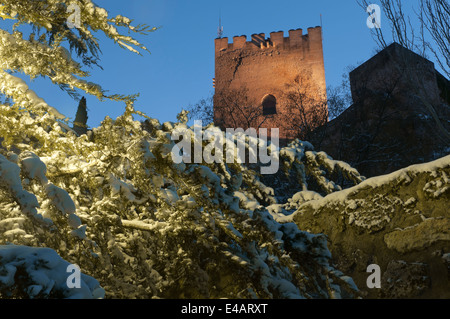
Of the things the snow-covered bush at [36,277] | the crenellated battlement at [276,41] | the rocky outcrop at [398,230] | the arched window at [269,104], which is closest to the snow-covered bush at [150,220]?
the snow-covered bush at [36,277]

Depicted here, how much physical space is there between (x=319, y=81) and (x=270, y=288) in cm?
2134

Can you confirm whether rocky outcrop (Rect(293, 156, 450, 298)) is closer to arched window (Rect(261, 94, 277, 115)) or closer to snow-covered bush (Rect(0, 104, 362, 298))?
snow-covered bush (Rect(0, 104, 362, 298))

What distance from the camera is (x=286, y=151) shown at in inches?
111

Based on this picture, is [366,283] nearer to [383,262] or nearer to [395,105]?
[383,262]

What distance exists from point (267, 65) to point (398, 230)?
21077 mm

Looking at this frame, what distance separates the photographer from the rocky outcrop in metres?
2.53

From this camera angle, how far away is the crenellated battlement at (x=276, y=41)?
23109mm

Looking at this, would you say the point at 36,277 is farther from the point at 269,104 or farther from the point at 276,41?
the point at 276,41

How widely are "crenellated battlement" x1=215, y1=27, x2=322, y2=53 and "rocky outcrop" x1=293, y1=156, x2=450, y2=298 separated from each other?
2151 centimetres

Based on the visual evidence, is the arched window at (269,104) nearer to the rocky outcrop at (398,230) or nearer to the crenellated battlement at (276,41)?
the crenellated battlement at (276,41)

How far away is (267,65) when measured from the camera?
22828mm

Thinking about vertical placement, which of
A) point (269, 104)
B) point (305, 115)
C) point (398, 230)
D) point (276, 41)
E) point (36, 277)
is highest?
point (276, 41)

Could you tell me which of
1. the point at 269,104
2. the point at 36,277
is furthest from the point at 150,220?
the point at 269,104
